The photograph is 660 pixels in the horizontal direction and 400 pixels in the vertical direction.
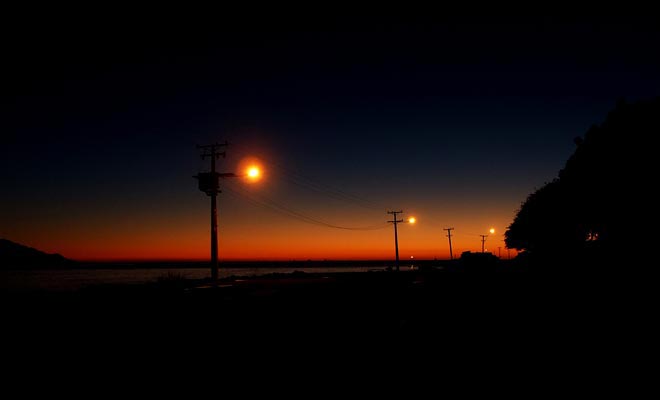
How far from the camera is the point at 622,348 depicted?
7.19m

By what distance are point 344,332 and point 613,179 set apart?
27246mm

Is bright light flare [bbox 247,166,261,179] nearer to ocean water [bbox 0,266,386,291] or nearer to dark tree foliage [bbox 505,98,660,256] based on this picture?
ocean water [bbox 0,266,386,291]

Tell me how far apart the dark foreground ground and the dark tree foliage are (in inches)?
546

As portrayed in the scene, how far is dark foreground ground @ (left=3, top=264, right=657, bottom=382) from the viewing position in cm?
677

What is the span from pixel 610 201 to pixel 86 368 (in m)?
32.2

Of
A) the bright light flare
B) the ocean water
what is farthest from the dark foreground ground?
the ocean water

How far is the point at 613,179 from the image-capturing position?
28.4m

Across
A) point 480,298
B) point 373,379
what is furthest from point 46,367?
point 480,298

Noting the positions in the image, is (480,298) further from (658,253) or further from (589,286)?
(658,253)

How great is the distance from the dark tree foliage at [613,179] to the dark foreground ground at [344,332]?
13866mm

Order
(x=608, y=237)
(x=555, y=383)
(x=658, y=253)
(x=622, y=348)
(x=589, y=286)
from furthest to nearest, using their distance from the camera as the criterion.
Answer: (x=608, y=237)
(x=658, y=253)
(x=589, y=286)
(x=622, y=348)
(x=555, y=383)

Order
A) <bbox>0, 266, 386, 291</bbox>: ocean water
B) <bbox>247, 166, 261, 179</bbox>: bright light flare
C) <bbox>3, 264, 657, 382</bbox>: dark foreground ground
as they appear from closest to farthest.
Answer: <bbox>3, 264, 657, 382</bbox>: dark foreground ground → <bbox>247, 166, 261, 179</bbox>: bright light flare → <bbox>0, 266, 386, 291</bbox>: ocean water

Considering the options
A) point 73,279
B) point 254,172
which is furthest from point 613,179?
point 73,279

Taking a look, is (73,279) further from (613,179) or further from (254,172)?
(613,179)
